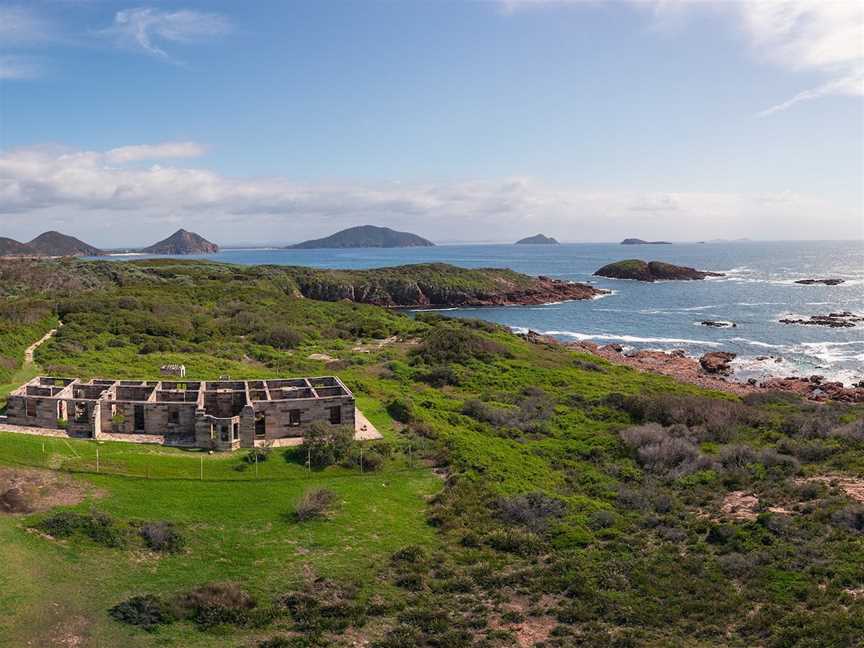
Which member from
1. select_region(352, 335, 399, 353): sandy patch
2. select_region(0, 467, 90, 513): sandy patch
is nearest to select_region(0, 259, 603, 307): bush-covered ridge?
select_region(352, 335, 399, 353): sandy patch

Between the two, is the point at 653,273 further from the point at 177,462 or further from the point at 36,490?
the point at 36,490

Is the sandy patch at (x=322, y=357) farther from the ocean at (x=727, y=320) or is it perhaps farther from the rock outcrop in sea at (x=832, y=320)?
the rock outcrop in sea at (x=832, y=320)

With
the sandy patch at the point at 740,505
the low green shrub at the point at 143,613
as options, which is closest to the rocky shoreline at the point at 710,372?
the sandy patch at the point at 740,505

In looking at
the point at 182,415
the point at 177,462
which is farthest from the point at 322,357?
the point at 177,462

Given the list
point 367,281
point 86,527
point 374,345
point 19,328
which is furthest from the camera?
point 367,281

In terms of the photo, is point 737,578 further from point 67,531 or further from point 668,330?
point 668,330

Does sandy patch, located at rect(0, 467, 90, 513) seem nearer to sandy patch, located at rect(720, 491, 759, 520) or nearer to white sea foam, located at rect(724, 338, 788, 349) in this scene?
sandy patch, located at rect(720, 491, 759, 520)
